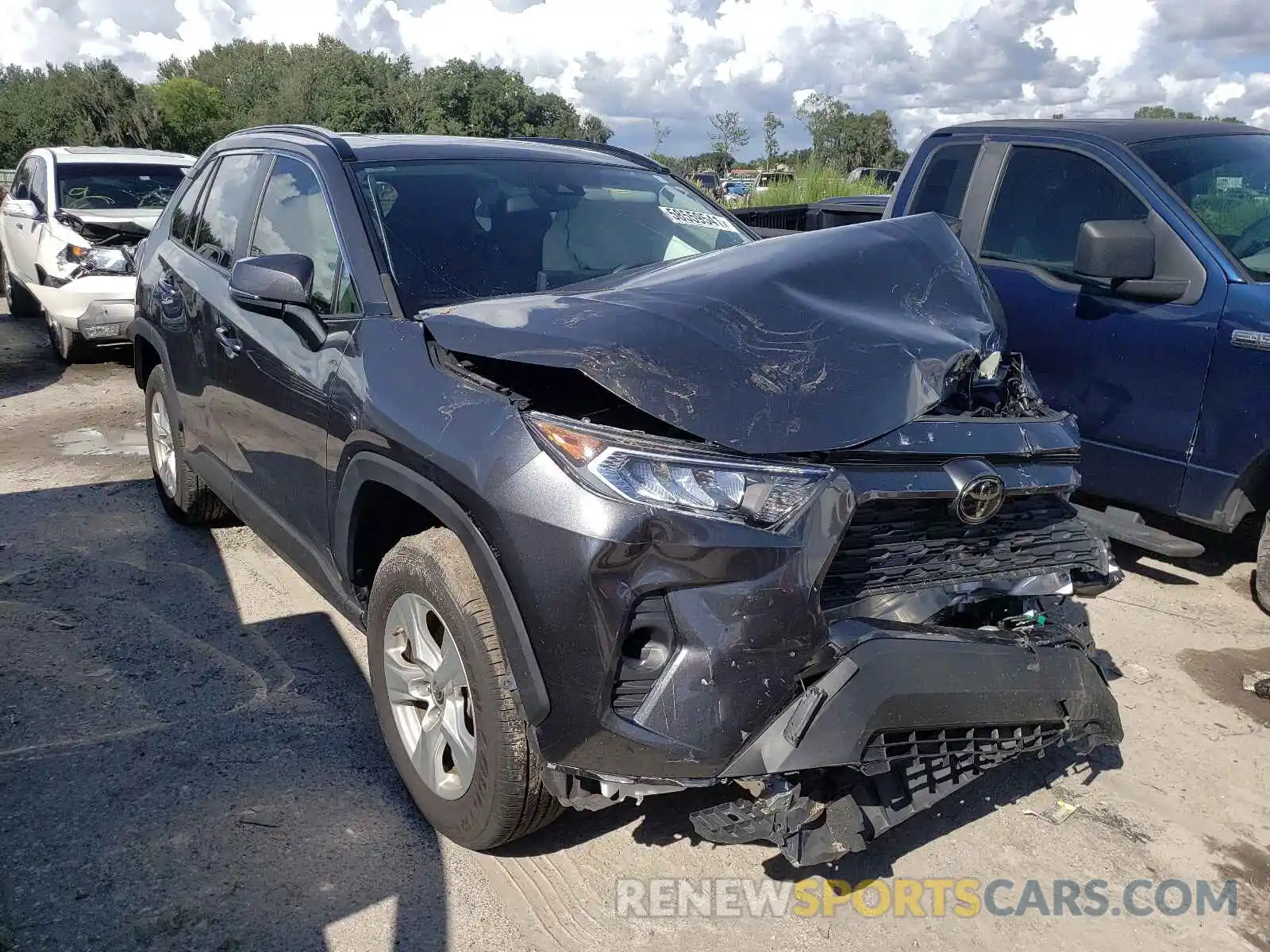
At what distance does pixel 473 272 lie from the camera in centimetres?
→ 331

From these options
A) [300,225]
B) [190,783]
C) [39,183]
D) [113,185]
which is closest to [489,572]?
[190,783]

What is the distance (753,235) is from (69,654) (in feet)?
10.4

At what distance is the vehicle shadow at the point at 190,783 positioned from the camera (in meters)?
2.58

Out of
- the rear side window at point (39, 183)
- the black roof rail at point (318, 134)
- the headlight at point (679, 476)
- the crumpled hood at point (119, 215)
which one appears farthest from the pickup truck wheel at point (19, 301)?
Result: the headlight at point (679, 476)

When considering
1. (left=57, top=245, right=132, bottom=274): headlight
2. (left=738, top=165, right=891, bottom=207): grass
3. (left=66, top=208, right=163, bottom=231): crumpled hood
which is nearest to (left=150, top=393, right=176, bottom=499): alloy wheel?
(left=57, top=245, right=132, bottom=274): headlight

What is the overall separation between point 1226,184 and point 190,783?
4881mm

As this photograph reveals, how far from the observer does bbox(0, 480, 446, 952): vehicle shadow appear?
8.46 ft

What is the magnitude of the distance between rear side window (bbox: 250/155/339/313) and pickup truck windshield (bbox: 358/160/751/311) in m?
0.19

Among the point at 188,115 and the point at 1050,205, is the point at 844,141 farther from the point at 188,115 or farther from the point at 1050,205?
the point at 188,115

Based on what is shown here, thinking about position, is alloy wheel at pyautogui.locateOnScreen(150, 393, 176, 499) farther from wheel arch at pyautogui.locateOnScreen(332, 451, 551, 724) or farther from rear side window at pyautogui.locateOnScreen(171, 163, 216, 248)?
wheel arch at pyautogui.locateOnScreen(332, 451, 551, 724)

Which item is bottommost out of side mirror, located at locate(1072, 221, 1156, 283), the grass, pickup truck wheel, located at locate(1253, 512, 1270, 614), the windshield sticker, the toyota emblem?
pickup truck wheel, located at locate(1253, 512, 1270, 614)

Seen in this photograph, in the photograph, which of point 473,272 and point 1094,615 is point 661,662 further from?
Result: point 1094,615

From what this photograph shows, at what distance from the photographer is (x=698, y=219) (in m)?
4.11

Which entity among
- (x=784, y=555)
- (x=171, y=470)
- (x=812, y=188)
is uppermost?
(x=812, y=188)
